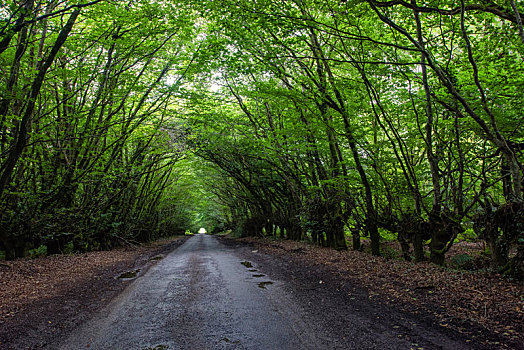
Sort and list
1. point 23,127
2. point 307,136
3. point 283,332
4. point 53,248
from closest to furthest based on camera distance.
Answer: point 283,332
point 23,127
point 307,136
point 53,248

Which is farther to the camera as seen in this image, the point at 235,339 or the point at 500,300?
the point at 500,300

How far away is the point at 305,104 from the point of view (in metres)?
9.56

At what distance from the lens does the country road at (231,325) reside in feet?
11.5

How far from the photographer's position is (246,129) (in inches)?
619

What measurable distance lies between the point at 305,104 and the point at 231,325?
7.23m

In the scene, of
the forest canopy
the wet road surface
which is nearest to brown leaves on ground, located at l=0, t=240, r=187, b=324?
the wet road surface

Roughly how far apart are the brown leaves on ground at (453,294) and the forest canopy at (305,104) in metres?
0.81

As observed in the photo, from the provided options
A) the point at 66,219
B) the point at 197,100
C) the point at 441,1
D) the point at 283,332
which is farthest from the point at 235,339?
the point at 197,100

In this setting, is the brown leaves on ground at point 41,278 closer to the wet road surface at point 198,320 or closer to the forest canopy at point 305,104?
the wet road surface at point 198,320

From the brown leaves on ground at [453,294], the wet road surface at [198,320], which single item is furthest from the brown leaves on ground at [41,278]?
the brown leaves on ground at [453,294]

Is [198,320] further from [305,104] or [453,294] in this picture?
[305,104]

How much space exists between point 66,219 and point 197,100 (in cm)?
728

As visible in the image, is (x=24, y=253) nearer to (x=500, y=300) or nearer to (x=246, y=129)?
(x=246, y=129)

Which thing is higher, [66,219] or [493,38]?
[493,38]
